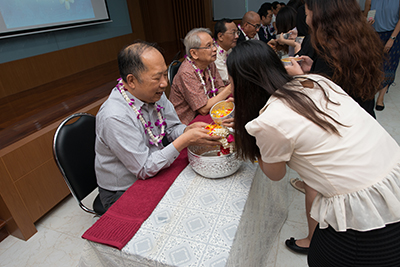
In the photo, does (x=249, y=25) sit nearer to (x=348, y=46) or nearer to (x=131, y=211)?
(x=348, y=46)

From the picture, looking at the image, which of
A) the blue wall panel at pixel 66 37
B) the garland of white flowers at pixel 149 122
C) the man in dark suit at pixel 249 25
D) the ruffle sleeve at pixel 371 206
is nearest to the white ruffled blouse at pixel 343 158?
the ruffle sleeve at pixel 371 206

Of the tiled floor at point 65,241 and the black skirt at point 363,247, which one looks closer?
the black skirt at point 363,247

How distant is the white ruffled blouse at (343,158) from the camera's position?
2.57 feet

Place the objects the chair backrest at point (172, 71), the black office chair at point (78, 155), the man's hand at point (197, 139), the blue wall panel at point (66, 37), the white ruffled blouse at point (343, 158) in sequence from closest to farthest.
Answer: the white ruffled blouse at point (343, 158) < the man's hand at point (197, 139) < the black office chair at point (78, 155) < the chair backrest at point (172, 71) < the blue wall panel at point (66, 37)

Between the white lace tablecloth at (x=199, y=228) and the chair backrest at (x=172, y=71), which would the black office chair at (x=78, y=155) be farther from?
the chair backrest at (x=172, y=71)

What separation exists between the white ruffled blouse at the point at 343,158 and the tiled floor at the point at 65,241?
888mm

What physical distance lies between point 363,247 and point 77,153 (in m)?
1.34

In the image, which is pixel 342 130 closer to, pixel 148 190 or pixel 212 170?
pixel 212 170

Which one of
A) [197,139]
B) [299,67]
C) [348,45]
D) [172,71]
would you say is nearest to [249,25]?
[172,71]

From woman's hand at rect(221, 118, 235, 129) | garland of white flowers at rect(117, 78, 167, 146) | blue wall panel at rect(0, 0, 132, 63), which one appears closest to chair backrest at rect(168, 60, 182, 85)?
garland of white flowers at rect(117, 78, 167, 146)

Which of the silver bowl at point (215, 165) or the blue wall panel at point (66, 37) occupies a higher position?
the blue wall panel at point (66, 37)

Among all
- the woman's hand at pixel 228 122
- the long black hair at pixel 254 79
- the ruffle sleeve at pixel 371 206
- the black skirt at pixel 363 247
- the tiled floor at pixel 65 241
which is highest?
the long black hair at pixel 254 79

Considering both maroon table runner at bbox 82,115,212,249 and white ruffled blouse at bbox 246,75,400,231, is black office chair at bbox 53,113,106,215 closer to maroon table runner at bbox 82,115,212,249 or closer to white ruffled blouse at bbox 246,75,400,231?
maroon table runner at bbox 82,115,212,249

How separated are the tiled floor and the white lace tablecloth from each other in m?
0.51
